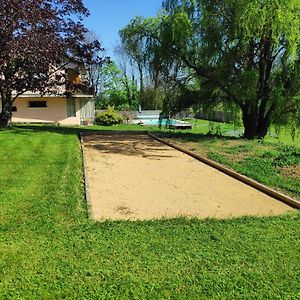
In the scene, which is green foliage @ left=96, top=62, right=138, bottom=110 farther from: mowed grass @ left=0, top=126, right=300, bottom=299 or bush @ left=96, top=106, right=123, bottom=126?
mowed grass @ left=0, top=126, right=300, bottom=299

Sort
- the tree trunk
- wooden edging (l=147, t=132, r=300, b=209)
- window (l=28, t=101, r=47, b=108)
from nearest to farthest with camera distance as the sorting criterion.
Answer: wooden edging (l=147, t=132, r=300, b=209)
the tree trunk
window (l=28, t=101, r=47, b=108)

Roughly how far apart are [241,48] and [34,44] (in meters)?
8.57

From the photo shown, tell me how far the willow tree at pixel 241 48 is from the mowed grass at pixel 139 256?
32.9 feet

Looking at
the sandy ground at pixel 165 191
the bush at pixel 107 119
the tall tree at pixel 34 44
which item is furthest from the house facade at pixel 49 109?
the sandy ground at pixel 165 191

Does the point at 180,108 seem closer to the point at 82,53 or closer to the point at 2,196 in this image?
the point at 82,53

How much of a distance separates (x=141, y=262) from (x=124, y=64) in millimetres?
52486

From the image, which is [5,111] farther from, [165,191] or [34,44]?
[165,191]

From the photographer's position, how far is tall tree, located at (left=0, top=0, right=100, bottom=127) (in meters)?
14.3

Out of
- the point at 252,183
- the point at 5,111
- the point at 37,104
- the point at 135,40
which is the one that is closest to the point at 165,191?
the point at 252,183

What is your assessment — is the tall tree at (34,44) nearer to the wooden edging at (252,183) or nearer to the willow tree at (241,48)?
the willow tree at (241,48)

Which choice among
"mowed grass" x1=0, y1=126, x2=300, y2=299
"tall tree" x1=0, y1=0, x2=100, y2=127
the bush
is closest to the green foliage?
the bush

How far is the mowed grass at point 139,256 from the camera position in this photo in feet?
10.5

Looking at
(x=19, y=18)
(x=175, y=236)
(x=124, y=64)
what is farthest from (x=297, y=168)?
(x=124, y=64)

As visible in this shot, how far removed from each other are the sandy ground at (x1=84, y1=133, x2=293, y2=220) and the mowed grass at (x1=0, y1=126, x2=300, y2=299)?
1.50ft
